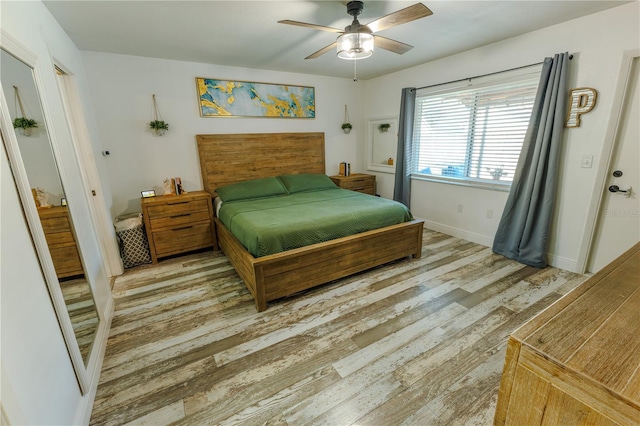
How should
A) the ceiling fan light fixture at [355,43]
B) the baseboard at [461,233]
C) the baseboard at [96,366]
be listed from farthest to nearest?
the baseboard at [461,233]
the ceiling fan light fixture at [355,43]
the baseboard at [96,366]

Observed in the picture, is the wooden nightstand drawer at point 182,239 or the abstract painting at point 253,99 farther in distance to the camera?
the abstract painting at point 253,99

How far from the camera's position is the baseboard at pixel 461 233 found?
3434mm

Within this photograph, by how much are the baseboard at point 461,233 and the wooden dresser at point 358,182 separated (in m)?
1.11

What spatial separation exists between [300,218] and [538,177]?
2420 millimetres

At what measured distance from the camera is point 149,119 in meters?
3.29

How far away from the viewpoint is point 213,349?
187 cm

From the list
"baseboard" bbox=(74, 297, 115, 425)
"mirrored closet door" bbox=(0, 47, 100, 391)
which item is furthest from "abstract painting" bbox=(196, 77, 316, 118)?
"baseboard" bbox=(74, 297, 115, 425)

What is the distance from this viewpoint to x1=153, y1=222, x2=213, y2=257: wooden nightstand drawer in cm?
316

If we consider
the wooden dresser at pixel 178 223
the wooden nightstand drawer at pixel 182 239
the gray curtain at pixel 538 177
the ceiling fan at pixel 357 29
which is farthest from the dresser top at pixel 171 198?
the gray curtain at pixel 538 177

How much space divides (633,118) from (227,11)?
11.3 ft

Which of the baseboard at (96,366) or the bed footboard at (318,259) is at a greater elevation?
the bed footboard at (318,259)

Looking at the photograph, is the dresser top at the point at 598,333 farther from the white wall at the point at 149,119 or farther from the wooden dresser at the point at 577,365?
the white wall at the point at 149,119

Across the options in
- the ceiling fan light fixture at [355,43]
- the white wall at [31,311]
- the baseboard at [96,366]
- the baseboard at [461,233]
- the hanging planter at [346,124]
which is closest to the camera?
the white wall at [31,311]

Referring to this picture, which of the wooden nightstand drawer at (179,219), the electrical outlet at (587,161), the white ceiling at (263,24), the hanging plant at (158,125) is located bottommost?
the wooden nightstand drawer at (179,219)
